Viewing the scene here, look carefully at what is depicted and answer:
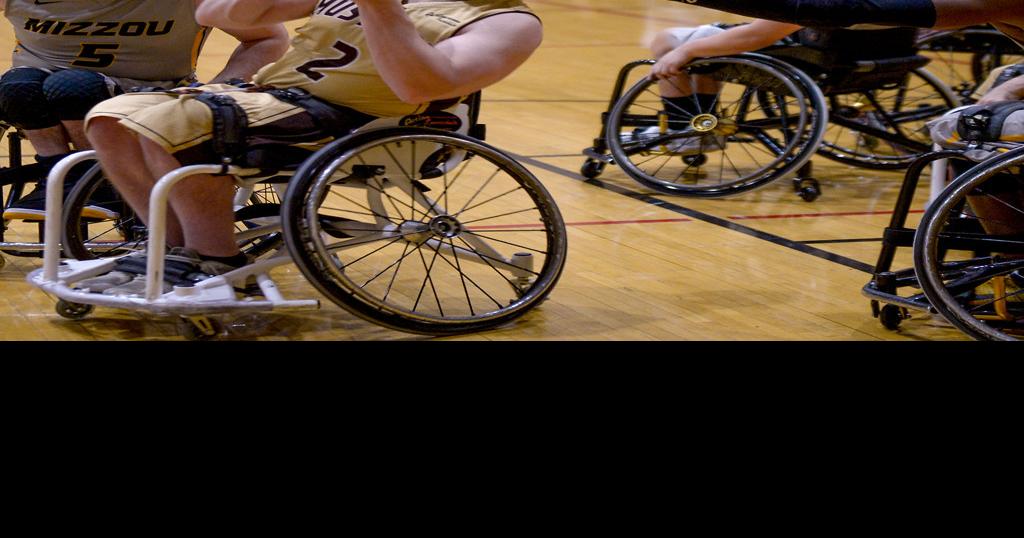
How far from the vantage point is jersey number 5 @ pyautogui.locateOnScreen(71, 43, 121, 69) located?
290 centimetres

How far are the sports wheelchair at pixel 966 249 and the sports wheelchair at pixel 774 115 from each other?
108cm

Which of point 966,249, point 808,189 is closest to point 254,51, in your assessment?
point 966,249

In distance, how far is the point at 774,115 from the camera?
4312 millimetres

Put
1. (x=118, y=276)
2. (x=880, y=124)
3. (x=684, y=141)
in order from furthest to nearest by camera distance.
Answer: (x=880, y=124), (x=684, y=141), (x=118, y=276)

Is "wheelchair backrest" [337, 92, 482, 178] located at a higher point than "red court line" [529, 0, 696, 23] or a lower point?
higher

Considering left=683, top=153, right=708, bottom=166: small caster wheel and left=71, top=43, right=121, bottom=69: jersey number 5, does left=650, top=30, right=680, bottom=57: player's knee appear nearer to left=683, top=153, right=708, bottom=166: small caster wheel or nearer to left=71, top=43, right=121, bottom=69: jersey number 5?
left=683, top=153, right=708, bottom=166: small caster wheel

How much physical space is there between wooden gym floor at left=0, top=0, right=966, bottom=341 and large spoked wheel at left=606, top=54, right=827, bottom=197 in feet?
0.36

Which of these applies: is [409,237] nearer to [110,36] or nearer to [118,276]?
[118,276]

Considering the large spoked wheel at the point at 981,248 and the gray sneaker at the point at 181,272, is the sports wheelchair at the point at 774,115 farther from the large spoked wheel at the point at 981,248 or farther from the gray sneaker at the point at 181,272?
the gray sneaker at the point at 181,272

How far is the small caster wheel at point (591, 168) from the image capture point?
4150 millimetres

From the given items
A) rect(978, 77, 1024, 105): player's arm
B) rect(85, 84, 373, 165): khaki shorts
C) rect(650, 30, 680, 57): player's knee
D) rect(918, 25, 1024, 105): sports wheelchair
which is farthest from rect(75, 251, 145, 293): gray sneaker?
rect(918, 25, 1024, 105): sports wheelchair

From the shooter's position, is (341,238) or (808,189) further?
(808,189)

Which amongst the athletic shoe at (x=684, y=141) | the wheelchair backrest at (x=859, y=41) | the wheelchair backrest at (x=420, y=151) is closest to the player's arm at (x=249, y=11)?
the wheelchair backrest at (x=420, y=151)

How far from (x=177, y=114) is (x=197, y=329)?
1.42ft
